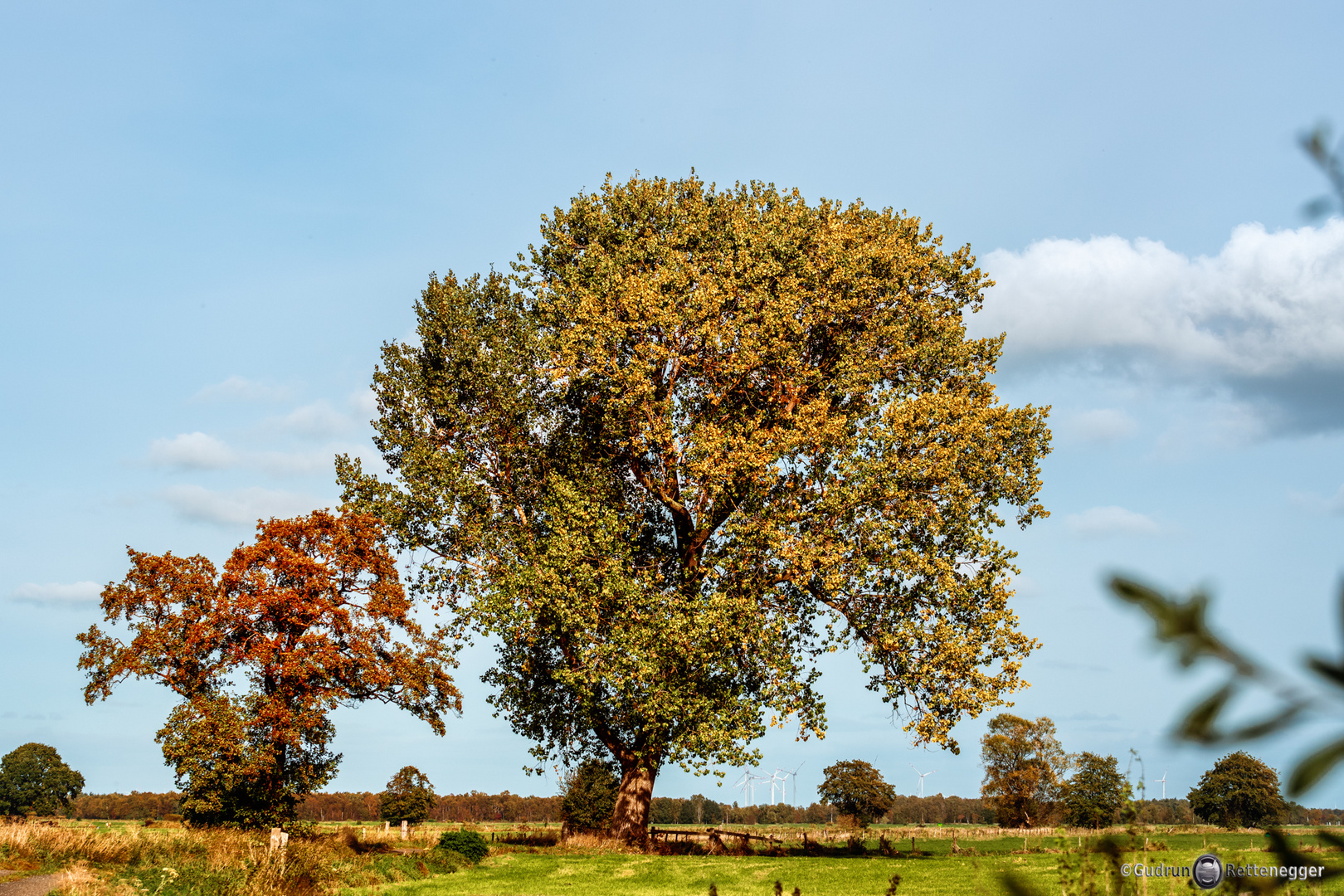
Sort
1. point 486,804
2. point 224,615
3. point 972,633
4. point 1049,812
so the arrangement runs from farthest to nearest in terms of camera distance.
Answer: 1. point 486,804
2. point 1049,812
3. point 224,615
4. point 972,633

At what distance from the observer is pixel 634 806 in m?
29.5

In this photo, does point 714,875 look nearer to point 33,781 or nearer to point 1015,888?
point 1015,888

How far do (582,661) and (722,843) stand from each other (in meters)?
9.89

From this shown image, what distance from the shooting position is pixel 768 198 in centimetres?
3112

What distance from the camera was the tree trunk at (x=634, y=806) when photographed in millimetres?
29234

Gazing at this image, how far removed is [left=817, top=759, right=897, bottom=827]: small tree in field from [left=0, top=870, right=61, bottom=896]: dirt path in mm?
50136

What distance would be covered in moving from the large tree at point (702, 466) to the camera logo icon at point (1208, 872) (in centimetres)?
1604

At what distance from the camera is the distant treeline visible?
108 meters

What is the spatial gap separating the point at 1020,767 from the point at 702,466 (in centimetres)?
5279

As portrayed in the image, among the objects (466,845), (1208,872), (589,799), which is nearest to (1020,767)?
(589,799)

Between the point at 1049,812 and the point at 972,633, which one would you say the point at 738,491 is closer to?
the point at 972,633

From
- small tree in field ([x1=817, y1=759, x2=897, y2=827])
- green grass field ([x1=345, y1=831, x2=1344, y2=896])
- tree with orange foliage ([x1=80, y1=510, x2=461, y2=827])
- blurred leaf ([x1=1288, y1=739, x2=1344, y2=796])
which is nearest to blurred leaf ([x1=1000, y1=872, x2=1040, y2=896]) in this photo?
blurred leaf ([x1=1288, y1=739, x2=1344, y2=796])

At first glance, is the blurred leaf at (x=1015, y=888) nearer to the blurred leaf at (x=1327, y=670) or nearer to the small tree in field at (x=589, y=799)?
the blurred leaf at (x=1327, y=670)

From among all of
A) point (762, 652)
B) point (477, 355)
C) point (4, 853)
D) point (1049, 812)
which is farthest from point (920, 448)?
point (1049, 812)
